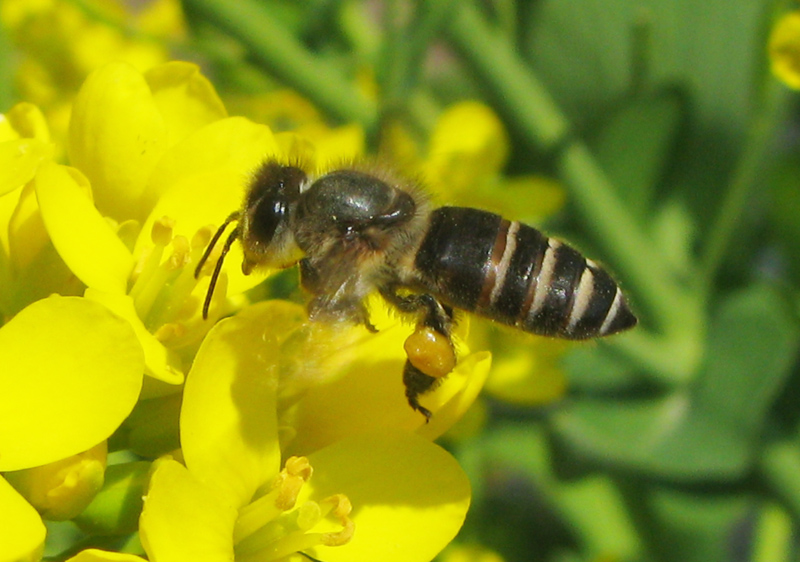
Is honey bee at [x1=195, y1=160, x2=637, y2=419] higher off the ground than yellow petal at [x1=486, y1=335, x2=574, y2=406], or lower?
higher

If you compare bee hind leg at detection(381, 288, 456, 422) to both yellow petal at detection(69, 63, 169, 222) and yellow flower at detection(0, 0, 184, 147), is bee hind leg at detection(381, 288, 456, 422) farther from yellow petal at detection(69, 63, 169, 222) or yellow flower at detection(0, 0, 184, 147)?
yellow flower at detection(0, 0, 184, 147)

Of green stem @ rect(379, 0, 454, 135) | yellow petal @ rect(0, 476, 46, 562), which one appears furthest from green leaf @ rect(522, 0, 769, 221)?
yellow petal @ rect(0, 476, 46, 562)

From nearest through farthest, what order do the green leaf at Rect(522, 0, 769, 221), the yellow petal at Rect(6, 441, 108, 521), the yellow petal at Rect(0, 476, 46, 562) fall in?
the yellow petal at Rect(0, 476, 46, 562) < the yellow petal at Rect(6, 441, 108, 521) < the green leaf at Rect(522, 0, 769, 221)

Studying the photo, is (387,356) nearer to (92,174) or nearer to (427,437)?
(427,437)

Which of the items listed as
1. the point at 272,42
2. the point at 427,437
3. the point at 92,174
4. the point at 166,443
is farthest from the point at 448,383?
the point at 272,42

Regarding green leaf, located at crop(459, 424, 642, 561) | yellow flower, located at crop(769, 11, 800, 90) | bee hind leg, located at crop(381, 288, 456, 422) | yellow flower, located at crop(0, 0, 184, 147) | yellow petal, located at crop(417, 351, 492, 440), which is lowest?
green leaf, located at crop(459, 424, 642, 561)

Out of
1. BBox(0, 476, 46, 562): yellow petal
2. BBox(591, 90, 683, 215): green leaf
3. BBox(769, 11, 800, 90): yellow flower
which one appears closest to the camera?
BBox(0, 476, 46, 562): yellow petal

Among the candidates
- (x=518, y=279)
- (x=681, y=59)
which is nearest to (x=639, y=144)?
(x=681, y=59)

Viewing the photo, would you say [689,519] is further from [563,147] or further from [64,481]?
[64,481]
